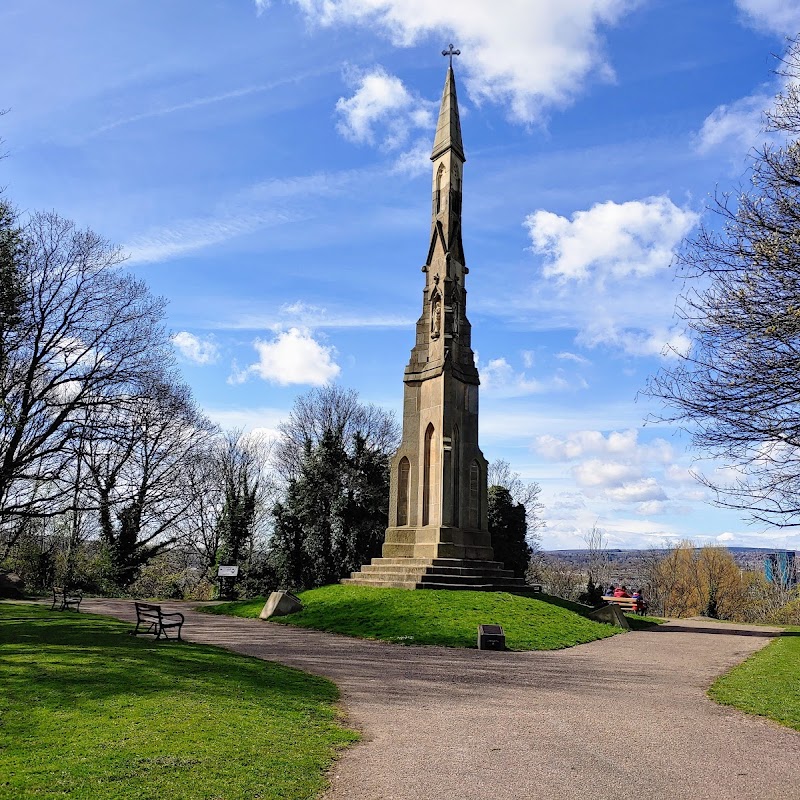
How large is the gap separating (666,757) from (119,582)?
34.8 metres

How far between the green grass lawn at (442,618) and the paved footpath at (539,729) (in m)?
1.16

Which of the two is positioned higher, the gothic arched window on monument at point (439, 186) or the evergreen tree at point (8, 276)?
the gothic arched window on monument at point (439, 186)

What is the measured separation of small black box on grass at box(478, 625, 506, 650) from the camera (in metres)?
14.8

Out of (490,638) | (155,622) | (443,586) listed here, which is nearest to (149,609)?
(155,622)

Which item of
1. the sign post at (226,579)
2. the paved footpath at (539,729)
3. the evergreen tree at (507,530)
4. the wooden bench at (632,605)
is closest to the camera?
the paved footpath at (539,729)

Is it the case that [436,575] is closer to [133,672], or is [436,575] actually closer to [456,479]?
[456,479]

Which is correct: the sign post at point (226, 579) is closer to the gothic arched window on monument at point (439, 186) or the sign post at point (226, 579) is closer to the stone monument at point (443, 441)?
the stone monument at point (443, 441)

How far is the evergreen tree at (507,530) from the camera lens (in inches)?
1439

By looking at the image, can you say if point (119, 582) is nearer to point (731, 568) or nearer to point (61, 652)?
point (61, 652)

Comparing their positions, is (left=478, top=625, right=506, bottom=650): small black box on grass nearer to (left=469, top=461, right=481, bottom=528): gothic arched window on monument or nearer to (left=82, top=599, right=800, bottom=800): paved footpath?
(left=82, top=599, right=800, bottom=800): paved footpath

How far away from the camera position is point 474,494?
24141 millimetres

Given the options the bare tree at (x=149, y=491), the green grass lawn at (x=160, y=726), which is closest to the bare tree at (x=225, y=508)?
the bare tree at (x=149, y=491)

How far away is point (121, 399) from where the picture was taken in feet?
70.9

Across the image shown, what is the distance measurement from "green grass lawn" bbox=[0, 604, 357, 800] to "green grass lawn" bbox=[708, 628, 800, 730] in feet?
19.7
